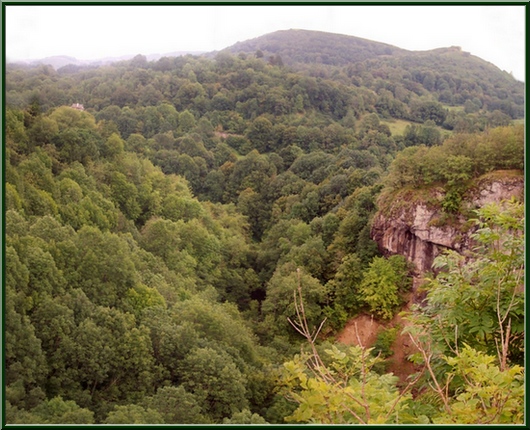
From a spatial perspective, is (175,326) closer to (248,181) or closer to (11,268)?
(11,268)

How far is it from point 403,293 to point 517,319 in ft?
81.6

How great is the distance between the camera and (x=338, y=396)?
5.08 metres

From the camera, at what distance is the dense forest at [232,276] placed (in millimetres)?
6473

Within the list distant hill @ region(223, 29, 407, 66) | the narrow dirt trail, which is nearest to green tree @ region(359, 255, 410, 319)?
the narrow dirt trail

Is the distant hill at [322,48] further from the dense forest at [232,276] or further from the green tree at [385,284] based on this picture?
the green tree at [385,284]

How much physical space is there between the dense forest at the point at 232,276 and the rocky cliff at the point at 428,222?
2.20 ft

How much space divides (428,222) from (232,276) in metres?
15.7

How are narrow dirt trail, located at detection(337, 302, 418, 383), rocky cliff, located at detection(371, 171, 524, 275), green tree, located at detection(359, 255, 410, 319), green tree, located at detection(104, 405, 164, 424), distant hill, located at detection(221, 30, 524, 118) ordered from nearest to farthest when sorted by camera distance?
green tree, located at detection(104, 405, 164, 424), narrow dirt trail, located at detection(337, 302, 418, 383), rocky cliff, located at detection(371, 171, 524, 275), green tree, located at detection(359, 255, 410, 319), distant hill, located at detection(221, 30, 524, 118)

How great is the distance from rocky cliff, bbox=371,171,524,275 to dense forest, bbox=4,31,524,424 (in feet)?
2.20

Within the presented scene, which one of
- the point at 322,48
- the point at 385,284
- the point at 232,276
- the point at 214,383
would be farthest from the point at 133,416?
the point at 322,48

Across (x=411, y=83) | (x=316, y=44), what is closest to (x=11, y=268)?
(x=411, y=83)

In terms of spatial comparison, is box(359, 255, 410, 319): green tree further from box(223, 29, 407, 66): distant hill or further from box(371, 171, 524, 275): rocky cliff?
box(223, 29, 407, 66): distant hill

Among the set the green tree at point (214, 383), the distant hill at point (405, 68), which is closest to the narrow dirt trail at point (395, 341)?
the green tree at point (214, 383)

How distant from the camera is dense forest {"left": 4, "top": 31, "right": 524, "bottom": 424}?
21.2 feet
